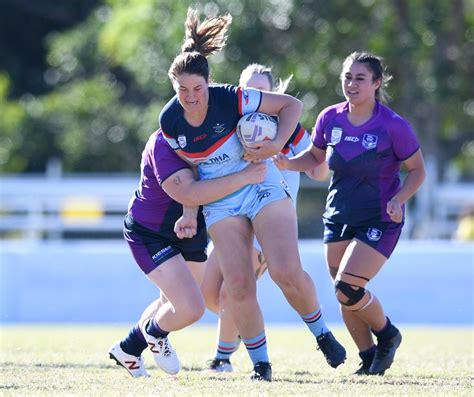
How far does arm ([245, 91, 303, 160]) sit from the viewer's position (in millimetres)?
6793

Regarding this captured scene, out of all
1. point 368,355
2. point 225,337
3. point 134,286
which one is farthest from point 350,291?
point 134,286

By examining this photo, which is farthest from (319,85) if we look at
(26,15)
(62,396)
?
(62,396)

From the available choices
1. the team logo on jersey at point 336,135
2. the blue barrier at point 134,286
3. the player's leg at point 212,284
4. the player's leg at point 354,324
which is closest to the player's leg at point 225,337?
the player's leg at point 212,284

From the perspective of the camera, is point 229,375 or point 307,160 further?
point 307,160

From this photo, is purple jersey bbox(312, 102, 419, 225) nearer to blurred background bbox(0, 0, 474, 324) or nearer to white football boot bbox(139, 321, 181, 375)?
white football boot bbox(139, 321, 181, 375)

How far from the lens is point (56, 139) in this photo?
1022 inches

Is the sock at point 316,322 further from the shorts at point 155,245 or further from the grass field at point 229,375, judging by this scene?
the shorts at point 155,245

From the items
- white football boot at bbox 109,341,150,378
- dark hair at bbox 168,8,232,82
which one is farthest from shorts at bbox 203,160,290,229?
white football boot at bbox 109,341,150,378

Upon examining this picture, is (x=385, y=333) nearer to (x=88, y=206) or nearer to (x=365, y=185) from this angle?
(x=365, y=185)

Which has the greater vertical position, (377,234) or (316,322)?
(377,234)

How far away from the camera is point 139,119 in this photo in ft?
81.9

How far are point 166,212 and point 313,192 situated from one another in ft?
35.8

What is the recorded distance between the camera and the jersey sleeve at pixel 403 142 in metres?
7.29

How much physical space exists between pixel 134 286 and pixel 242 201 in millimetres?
7247
